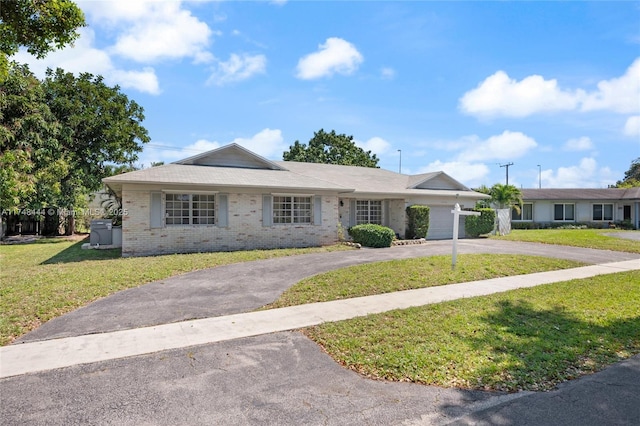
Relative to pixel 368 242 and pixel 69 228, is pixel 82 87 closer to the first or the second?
pixel 69 228

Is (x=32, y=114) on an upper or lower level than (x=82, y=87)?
lower

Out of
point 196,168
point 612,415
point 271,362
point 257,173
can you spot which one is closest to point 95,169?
point 196,168

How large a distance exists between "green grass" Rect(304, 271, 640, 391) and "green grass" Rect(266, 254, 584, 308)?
1694 millimetres

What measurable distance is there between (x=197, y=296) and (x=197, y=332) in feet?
7.35

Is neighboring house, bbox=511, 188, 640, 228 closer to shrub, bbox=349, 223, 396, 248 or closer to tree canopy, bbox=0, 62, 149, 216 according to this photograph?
shrub, bbox=349, 223, 396, 248

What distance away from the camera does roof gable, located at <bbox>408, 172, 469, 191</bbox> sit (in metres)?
22.3

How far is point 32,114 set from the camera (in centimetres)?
2058

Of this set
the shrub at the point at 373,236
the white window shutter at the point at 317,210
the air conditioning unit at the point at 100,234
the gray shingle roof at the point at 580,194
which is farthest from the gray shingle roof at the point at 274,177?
the gray shingle roof at the point at 580,194

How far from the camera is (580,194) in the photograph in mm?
33125

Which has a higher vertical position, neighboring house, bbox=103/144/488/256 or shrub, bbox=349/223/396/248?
neighboring house, bbox=103/144/488/256

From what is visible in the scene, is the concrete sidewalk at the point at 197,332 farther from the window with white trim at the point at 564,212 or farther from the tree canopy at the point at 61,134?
the window with white trim at the point at 564,212

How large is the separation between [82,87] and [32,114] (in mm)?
4211

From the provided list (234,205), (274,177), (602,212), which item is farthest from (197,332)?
(602,212)

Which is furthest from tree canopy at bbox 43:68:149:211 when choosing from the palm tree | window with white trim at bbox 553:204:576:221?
window with white trim at bbox 553:204:576:221
